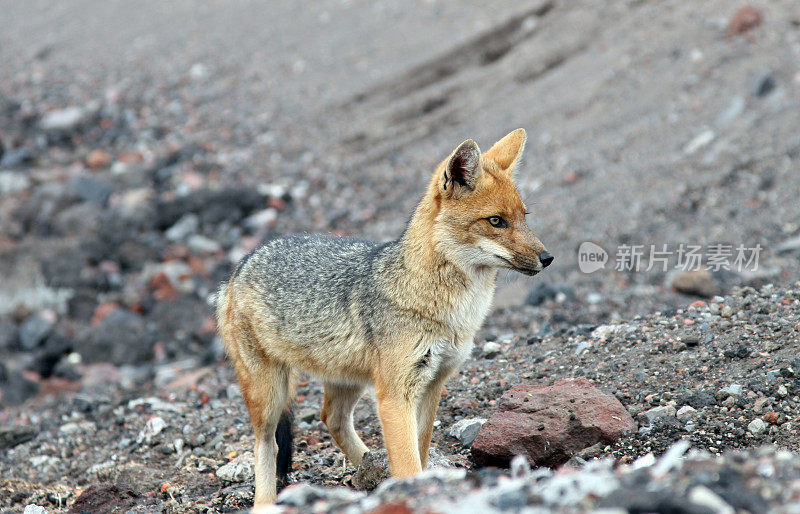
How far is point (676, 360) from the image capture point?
6668mm

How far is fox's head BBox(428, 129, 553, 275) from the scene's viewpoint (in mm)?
5191

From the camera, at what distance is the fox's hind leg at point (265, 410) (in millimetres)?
6031

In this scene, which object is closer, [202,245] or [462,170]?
[462,170]

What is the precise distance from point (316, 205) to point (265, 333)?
901 cm

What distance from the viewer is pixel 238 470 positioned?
262 inches

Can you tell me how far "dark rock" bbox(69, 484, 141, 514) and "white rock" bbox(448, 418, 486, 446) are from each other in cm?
240

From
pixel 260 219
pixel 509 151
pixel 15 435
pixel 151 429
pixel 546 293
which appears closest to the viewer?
pixel 509 151

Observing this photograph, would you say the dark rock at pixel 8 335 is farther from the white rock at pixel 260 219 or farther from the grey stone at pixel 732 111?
the grey stone at pixel 732 111

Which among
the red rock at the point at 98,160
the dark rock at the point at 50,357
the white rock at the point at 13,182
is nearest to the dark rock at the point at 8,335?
the dark rock at the point at 50,357

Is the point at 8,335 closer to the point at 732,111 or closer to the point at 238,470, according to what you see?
the point at 238,470

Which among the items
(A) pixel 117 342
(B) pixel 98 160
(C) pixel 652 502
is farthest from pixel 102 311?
(C) pixel 652 502

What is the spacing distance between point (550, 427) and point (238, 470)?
2.54 metres

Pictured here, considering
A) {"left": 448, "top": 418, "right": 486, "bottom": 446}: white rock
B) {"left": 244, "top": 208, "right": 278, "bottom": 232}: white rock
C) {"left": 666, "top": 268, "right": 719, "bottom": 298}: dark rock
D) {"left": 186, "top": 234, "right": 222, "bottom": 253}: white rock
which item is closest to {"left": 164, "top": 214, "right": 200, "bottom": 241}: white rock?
{"left": 186, "top": 234, "right": 222, "bottom": 253}: white rock

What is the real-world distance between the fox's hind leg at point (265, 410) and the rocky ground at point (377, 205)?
0.39m
